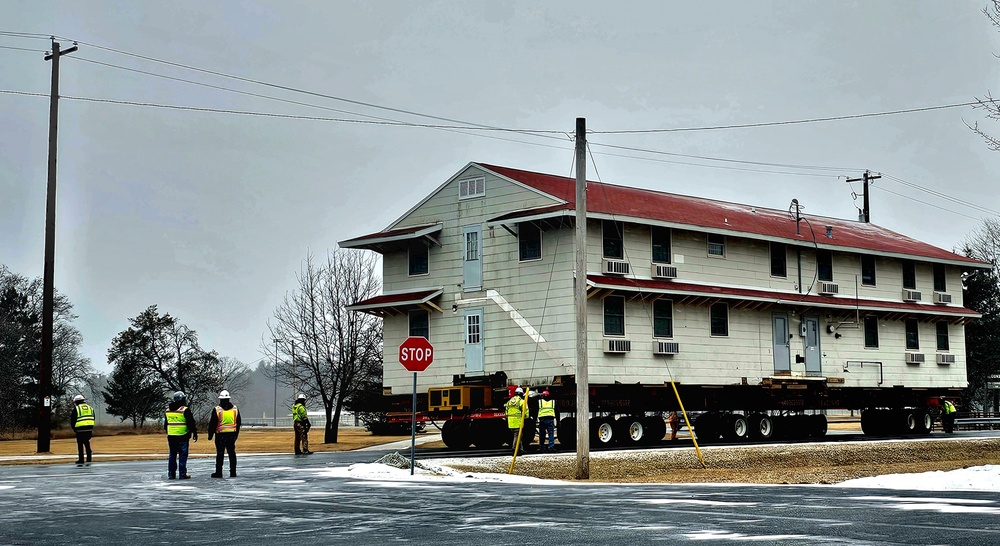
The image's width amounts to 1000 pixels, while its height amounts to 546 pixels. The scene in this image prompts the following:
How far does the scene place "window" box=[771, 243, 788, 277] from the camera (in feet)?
132

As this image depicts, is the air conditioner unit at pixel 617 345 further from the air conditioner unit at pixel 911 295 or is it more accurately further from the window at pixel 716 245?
the air conditioner unit at pixel 911 295

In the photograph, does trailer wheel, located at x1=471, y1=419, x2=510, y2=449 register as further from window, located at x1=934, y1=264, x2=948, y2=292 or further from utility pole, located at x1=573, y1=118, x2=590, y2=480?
window, located at x1=934, y1=264, x2=948, y2=292

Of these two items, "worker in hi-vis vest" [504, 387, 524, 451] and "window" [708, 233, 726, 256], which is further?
"window" [708, 233, 726, 256]

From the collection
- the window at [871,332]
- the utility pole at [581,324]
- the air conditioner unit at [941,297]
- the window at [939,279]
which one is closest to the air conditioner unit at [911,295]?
the air conditioner unit at [941,297]

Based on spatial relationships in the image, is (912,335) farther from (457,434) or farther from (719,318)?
(457,434)

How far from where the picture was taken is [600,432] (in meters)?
33.2

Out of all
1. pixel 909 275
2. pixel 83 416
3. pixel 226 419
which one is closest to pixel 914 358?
pixel 909 275

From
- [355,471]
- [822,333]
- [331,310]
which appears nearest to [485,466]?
[355,471]

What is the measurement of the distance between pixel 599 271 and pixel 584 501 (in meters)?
18.8

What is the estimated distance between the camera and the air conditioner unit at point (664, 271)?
3584 centimetres

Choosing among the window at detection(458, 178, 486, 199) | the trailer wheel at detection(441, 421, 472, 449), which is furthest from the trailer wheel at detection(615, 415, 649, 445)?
the window at detection(458, 178, 486, 199)

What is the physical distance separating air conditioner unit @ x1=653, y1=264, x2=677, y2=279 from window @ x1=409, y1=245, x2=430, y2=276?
24.9ft

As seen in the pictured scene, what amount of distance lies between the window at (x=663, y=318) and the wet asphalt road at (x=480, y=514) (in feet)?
51.6

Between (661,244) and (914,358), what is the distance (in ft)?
45.1
